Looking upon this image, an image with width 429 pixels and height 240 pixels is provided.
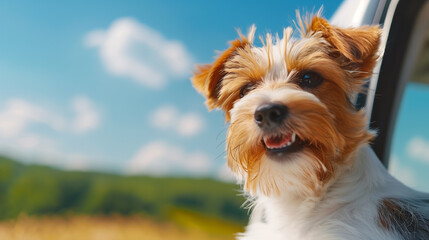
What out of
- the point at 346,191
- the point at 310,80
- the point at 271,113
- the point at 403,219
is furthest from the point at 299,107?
the point at 403,219

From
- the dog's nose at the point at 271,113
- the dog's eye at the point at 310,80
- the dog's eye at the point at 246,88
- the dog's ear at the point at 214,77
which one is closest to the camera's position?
the dog's nose at the point at 271,113

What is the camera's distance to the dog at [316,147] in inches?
88.5

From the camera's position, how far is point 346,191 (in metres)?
2.33

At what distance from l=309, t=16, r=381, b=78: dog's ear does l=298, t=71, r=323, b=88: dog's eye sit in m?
0.19

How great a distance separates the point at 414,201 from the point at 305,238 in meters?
0.66

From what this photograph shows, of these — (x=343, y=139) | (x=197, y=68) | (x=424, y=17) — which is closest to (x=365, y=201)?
(x=343, y=139)

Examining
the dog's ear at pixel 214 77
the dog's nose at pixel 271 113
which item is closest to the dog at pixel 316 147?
the dog's nose at pixel 271 113

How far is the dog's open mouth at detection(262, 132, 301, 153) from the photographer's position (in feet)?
7.64

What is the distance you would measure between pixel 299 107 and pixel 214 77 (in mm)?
864

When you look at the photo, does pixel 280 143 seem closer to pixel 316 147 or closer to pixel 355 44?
pixel 316 147

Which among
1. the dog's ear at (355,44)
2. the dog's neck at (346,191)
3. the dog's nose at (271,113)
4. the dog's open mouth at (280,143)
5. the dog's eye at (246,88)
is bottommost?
the dog's neck at (346,191)

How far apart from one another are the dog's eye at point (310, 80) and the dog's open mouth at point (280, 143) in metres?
0.33

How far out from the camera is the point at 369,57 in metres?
2.58

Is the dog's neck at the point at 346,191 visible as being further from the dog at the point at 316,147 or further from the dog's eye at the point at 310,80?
the dog's eye at the point at 310,80
